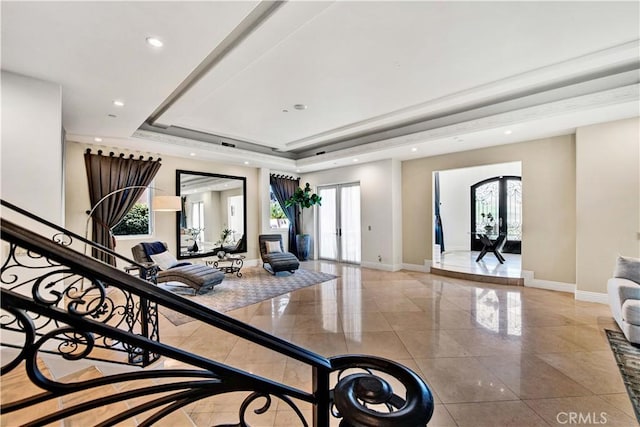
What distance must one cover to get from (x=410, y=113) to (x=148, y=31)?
3.89 m

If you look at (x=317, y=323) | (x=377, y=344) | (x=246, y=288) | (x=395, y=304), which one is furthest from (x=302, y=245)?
(x=377, y=344)

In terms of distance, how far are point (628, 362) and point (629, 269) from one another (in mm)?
1537

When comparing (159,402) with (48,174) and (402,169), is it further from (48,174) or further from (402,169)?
(402,169)

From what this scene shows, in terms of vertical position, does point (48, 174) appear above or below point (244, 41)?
below

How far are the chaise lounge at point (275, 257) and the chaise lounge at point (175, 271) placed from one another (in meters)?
1.43

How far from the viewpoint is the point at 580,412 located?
2.06 metres

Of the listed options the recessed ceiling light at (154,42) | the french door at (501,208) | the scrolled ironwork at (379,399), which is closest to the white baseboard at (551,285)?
the french door at (501,208)

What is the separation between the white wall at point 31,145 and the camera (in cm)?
267

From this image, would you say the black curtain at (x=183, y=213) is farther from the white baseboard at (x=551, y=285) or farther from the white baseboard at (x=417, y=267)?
the white baseboard at (x=551, y=285)

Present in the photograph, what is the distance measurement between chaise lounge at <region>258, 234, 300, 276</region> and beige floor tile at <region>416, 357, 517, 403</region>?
4040 mm

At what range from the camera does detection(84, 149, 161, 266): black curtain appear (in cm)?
520

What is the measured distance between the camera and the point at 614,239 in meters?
4.26

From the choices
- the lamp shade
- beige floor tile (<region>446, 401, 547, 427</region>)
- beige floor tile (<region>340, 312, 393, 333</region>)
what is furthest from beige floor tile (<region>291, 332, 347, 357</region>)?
the lamp shade

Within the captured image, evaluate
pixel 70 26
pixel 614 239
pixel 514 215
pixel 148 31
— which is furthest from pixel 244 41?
pixel 514 215
